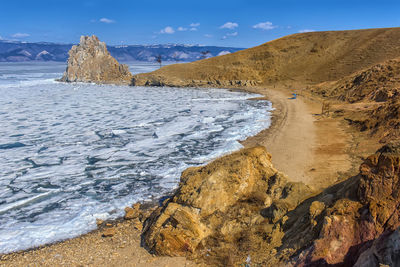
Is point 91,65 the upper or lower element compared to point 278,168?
upper

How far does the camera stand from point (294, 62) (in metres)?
45.7

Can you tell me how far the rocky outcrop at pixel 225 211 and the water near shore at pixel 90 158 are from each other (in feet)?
7.33

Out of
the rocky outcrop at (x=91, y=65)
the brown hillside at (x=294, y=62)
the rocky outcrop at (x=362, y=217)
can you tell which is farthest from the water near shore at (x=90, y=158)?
the rocky outcrop at (x=91, y=65)

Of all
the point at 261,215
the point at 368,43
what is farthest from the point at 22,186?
the point at 368,43

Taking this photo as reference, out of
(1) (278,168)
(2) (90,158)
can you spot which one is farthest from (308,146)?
(2) (90,158)

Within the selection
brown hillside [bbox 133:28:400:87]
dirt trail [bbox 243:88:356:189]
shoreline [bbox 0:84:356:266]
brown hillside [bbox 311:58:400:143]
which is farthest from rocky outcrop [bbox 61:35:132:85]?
dirt trail [bbox 243:88:356:189]

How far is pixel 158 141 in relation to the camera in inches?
523

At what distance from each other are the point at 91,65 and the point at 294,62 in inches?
1372

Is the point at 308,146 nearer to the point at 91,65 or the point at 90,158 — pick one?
the point at 90,158

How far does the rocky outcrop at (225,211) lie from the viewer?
16.4 feet

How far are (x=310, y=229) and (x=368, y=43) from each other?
46.6 meters

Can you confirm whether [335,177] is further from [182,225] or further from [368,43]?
[368,43]

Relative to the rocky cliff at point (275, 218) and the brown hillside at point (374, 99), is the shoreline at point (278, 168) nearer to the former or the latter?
the rocky cliff at point (275, 218)

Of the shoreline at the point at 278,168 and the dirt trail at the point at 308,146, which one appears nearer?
the shoreline at the point at 278,168
